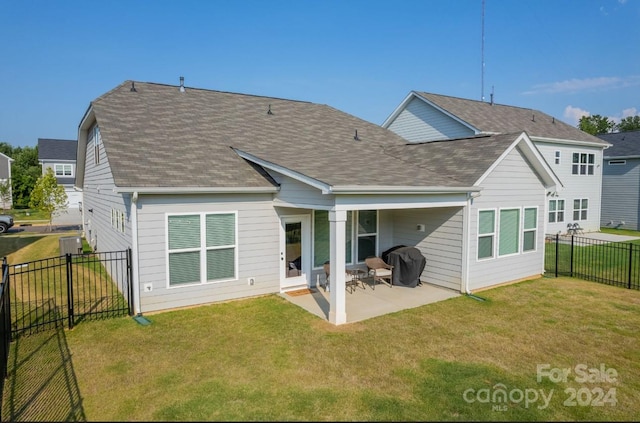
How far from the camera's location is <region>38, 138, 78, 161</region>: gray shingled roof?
132ft

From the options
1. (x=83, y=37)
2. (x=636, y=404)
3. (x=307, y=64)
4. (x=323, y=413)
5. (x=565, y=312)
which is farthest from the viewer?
(x=307, y=64)

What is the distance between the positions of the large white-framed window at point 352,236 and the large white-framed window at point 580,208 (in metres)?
17.5

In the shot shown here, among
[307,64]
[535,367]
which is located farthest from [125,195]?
[307,64]

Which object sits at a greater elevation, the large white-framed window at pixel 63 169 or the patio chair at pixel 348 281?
the large white-framed window at pixel 63 169

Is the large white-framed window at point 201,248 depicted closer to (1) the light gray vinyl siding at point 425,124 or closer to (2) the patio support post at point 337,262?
(2) the patio support post at point 337,262

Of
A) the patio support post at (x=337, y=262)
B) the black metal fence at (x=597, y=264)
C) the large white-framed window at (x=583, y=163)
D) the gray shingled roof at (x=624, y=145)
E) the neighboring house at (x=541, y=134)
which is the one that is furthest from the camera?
the gray shingled roof at (x=624, y=145)

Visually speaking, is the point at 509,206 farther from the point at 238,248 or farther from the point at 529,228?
the point at 238,248

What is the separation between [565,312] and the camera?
9000 mm

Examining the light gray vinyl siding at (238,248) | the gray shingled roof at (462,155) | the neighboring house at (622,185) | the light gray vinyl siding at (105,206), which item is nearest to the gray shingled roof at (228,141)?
the gray shingled roof at (462,155)

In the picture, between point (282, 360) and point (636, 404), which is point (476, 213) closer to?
point (636, 404)

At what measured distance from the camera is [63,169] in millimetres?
41031

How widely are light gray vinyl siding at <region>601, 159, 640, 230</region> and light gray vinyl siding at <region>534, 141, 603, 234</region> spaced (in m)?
2.71

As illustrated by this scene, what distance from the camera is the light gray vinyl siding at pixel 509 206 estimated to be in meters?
10.7

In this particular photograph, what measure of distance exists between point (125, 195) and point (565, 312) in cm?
1054
